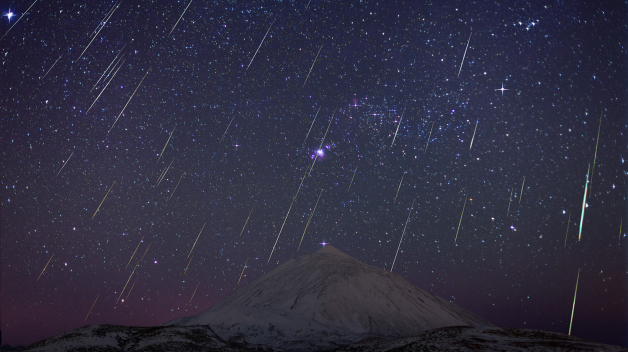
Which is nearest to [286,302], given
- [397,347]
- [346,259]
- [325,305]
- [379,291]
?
[325,305]

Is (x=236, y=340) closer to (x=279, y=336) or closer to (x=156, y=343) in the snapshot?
(x=279, y=336)

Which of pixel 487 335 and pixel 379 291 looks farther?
pixel 379 291

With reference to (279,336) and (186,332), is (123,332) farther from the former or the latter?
(279,336)

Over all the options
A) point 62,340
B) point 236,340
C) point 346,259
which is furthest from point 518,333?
point 346,259

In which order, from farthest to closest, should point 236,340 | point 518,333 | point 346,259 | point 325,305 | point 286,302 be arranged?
point 346,259, point 286,302, point 325,305, point 236,340, point 518,333

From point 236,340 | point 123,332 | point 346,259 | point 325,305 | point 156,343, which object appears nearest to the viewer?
point 156,343

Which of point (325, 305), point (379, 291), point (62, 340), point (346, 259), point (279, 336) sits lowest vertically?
point (62, 340)

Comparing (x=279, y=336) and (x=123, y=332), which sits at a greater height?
(x=279, y=336)
